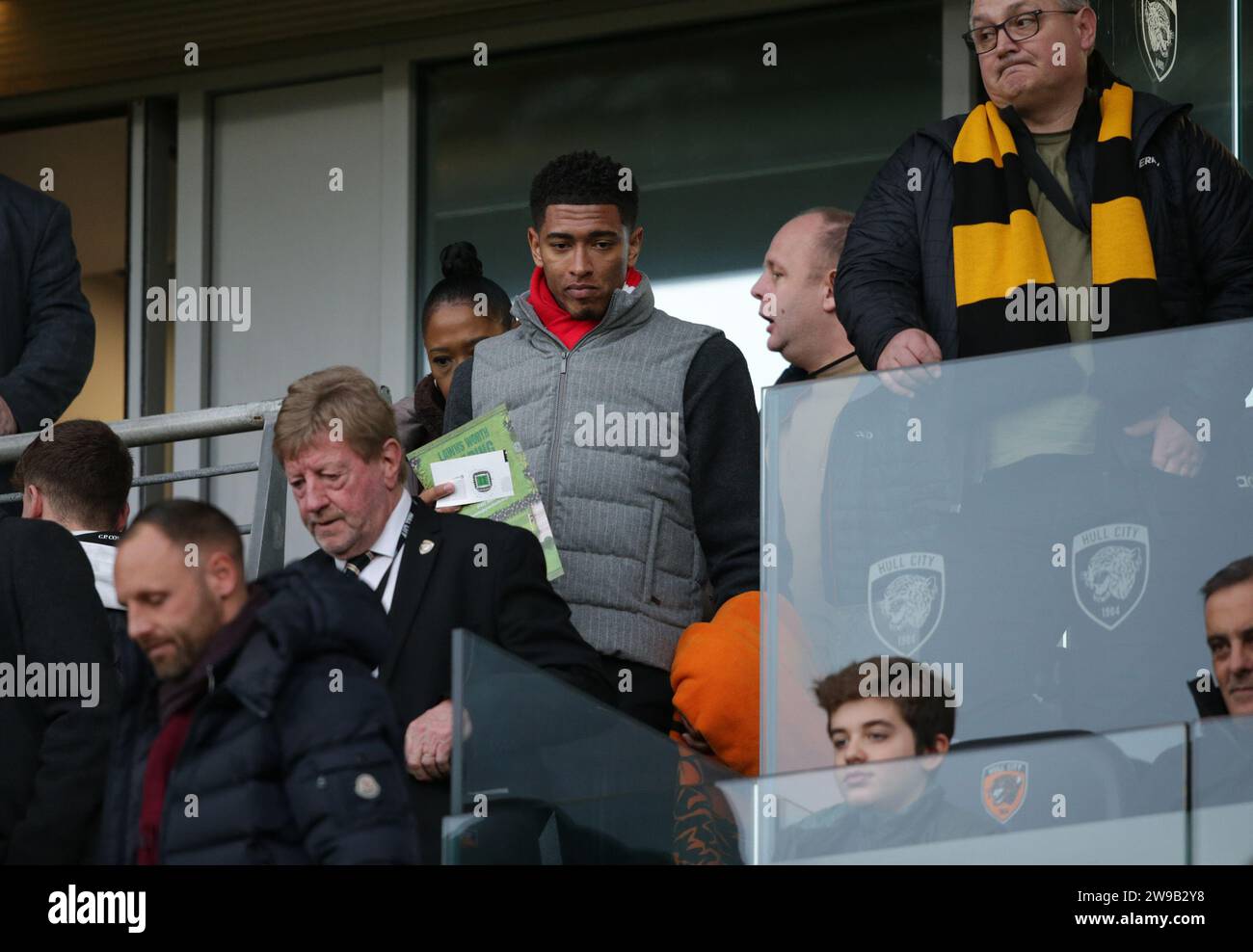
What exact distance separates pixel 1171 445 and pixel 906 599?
1.95 feet

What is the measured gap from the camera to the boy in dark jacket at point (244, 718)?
3852 mm

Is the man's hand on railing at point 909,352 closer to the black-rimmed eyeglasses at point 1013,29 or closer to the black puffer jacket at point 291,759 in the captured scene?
the black-rimmed eyeglasses at point 1013,29

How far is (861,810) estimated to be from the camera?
435 cm

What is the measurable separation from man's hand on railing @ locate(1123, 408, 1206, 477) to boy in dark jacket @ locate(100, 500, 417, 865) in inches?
60.6

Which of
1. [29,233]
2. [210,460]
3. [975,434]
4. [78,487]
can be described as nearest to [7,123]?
[210,460]

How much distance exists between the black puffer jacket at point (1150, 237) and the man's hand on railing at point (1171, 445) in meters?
0.67

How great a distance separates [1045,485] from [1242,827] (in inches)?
29.4

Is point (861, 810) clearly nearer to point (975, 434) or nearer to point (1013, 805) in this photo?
point (1013, 805)

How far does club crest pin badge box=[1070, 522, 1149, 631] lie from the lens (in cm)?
435

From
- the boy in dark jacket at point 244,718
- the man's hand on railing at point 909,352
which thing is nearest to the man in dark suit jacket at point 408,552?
the boy in dark jacket at point 244,718

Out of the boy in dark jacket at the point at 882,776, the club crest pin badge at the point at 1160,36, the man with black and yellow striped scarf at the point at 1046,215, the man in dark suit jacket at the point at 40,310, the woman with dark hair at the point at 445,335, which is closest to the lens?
the boy in dark jacket at the point at 882,776

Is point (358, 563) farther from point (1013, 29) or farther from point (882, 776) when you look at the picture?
point (1013, 29)

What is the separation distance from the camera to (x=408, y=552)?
4.91 m

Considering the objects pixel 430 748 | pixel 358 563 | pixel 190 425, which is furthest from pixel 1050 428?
pixel 190 425
